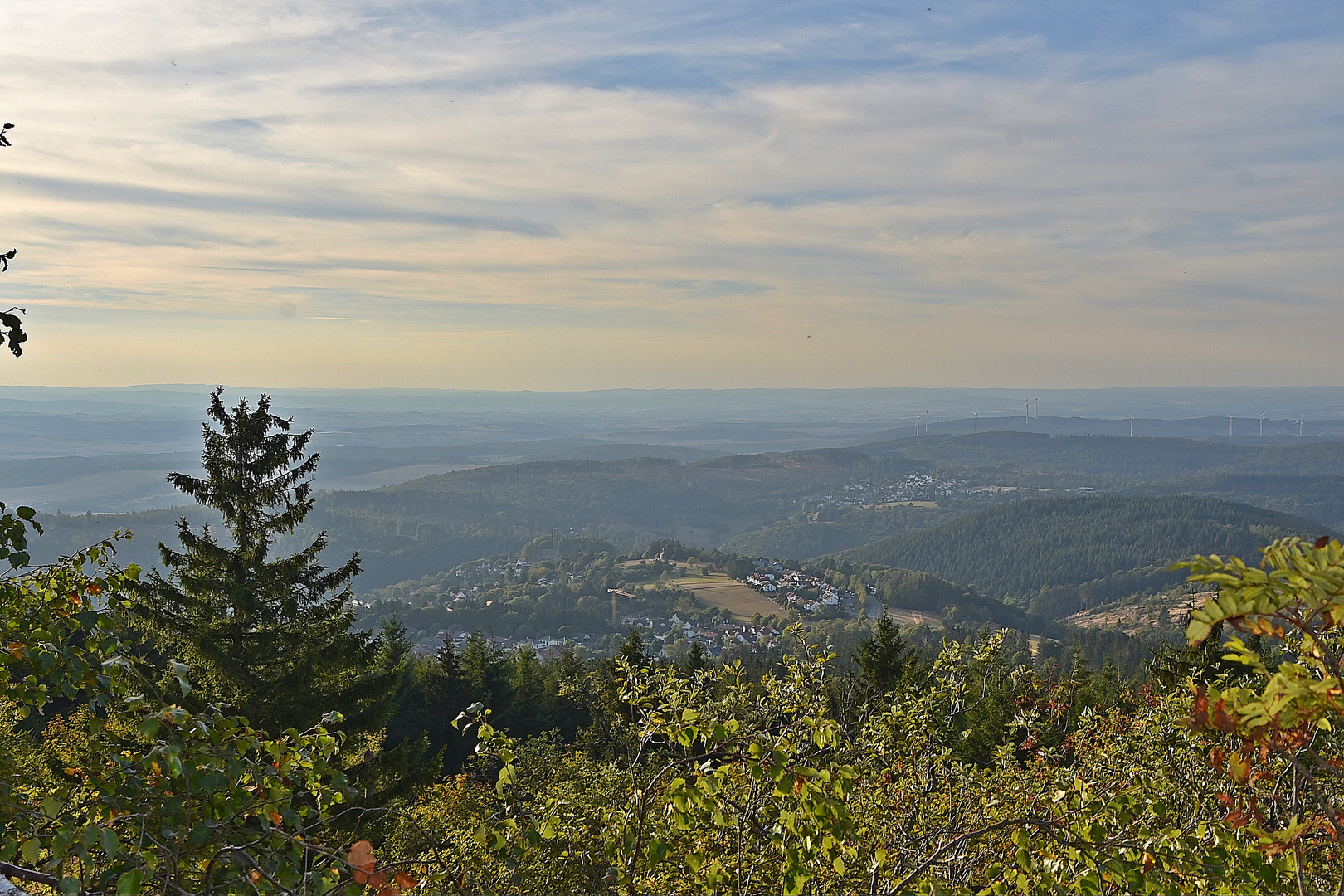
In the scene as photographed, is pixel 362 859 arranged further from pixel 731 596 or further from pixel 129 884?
pixel 731 596

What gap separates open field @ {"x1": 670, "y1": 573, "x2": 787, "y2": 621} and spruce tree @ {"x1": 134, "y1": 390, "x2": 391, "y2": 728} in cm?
11961

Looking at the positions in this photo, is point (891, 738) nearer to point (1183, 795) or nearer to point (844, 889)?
point (1183, 795)

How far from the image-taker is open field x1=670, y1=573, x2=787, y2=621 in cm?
13750

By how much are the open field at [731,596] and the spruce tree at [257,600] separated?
11961 cm

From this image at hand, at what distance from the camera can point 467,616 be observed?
136 meters

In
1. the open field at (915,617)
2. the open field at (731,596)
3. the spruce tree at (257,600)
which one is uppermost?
the spruce tree at (257,600)

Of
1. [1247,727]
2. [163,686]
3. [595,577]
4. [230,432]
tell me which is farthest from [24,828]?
[595,577]

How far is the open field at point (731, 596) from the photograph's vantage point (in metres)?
138

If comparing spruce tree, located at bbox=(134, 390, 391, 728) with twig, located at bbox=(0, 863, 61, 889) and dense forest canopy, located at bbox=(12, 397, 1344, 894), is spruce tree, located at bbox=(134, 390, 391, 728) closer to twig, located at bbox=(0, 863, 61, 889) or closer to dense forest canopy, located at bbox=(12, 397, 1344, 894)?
dense forest canopy, located at bbox=(12, 397, 1344, 894)

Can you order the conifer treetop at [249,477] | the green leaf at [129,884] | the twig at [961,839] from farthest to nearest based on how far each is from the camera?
1. the conifer treetop at [249,477]
2. the twig at [961,839]
3. the green leaf at [129,884]

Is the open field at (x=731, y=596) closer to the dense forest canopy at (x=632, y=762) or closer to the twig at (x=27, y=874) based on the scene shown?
the dense forest canopy at (x=632, y=762)

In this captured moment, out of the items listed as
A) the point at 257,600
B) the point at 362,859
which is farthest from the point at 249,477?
the point at 362,859

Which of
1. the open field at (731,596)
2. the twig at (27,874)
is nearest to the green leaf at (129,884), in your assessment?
the twig at (27,874)

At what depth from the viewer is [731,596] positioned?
151m
